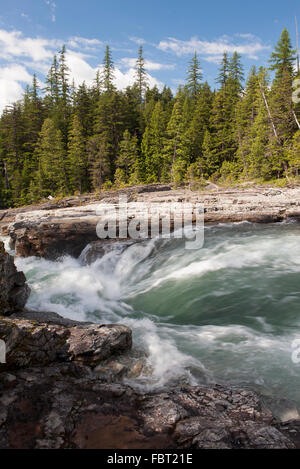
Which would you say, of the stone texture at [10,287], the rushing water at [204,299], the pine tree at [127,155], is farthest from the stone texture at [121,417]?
the pine tree at [127,155]

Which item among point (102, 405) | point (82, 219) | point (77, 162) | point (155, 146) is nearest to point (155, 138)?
point (155, 146)

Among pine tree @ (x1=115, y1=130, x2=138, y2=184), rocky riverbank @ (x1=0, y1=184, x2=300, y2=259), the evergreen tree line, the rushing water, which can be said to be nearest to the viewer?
the rushing water

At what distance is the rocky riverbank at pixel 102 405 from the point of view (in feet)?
9.59

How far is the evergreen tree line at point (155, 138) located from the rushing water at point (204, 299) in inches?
684

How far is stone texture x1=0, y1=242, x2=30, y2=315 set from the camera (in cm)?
597

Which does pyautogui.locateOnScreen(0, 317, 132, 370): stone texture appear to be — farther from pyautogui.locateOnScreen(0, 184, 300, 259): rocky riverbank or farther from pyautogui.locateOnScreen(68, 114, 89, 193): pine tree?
pyautogui.locateOnScreen(68, 114, 89, 193): pine tree

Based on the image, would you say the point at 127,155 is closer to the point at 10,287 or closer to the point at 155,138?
the point at 155,138

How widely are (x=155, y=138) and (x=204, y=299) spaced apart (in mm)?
33556

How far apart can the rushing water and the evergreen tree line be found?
57.0 ft

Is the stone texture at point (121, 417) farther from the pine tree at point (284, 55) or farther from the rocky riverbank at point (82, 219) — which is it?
the pine tree at point (284, 55)

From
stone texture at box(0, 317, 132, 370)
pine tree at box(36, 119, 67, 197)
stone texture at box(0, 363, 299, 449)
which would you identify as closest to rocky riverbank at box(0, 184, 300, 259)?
stone texture at box(0, 317, 132, 370)

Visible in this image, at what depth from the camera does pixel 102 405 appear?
3.42 metres

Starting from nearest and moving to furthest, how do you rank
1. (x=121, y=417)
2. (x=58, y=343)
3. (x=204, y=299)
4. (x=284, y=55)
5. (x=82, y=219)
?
1. (x=121, y=417)
2. (x=58, y=343)
3. (x=204, y=299)
4. (x=82, y=219)
5. (x=284, y=55)
